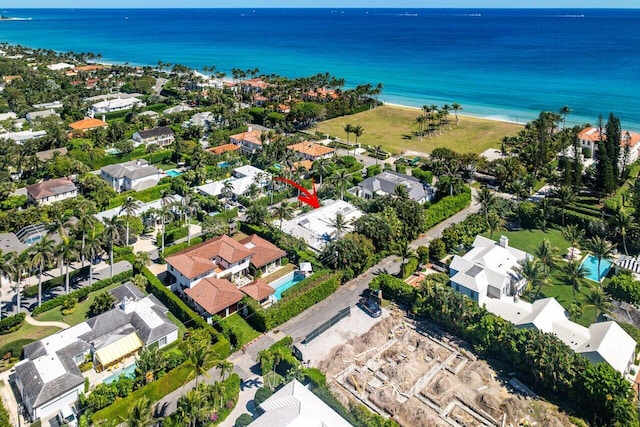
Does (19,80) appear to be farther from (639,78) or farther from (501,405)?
(639,78)

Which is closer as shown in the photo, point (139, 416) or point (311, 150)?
point (139, 416)

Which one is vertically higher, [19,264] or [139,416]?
[139,416]

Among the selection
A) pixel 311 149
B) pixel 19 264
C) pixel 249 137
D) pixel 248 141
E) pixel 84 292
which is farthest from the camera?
pixel 249 137

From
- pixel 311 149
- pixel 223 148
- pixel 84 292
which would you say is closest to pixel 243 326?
pixel 84 292

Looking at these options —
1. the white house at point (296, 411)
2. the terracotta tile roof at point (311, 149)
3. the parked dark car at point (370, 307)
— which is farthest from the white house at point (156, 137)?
the white house at point (296, 411)

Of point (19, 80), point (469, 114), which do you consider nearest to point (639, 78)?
point (469, 114)

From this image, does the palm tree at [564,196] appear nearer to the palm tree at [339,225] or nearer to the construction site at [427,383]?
the palm tree at [339,225]

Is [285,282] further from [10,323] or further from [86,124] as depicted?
[86,124]
